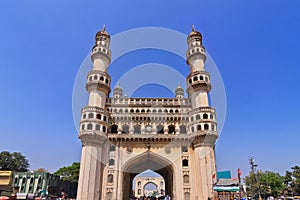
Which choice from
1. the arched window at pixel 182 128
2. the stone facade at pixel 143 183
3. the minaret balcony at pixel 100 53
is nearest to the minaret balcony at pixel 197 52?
the arched window at pixel 182 128

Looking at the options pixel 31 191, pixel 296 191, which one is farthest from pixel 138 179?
pixel 296 191

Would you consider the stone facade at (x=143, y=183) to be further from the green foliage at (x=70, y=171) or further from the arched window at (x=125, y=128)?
the arched window at (x=125, y=128)

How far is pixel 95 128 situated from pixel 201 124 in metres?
18.0

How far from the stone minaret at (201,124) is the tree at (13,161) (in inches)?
1898

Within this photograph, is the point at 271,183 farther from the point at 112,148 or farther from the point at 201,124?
the point at 112,148

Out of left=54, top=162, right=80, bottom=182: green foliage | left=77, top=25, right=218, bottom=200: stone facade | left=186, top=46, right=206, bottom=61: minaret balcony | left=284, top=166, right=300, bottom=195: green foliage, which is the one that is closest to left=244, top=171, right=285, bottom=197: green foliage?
left=284, top=166, right=300, bottom=195: green foliage

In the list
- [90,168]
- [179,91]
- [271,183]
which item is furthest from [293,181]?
[90,168]

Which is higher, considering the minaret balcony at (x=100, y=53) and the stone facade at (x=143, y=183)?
the minaret balcony at (x=100, y=53)

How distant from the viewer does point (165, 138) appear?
40.3 metres

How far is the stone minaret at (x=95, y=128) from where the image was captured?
117ft

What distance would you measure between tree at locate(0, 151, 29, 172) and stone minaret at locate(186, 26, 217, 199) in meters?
48.2

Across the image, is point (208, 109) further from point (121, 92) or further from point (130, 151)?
point (121, 92)

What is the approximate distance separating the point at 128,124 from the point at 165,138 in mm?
7332

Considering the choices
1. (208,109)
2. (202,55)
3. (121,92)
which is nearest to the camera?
(208,109)
